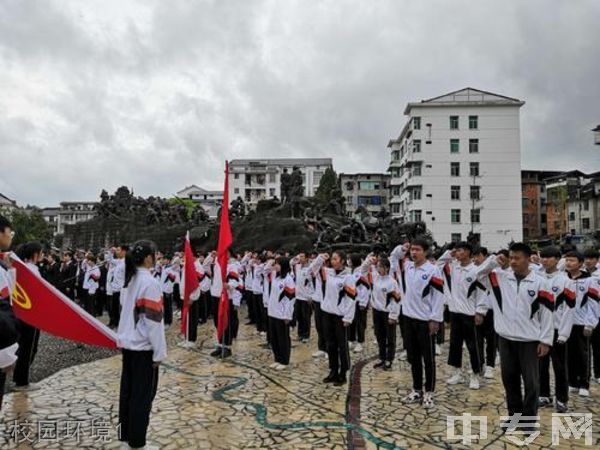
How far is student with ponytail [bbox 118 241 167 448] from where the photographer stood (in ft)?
14.3

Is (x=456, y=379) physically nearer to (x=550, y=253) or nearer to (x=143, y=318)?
(x=550, y=253)

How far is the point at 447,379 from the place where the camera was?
7387 millimetres

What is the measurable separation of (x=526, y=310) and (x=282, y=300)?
13.9 feet

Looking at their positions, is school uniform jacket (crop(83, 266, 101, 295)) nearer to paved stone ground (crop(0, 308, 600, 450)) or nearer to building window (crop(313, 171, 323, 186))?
paved stone ground (crop(0, 308, 600, 450))

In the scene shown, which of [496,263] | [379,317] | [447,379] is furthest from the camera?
[379,317]

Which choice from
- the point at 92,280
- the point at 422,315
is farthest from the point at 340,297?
the point at 92,280

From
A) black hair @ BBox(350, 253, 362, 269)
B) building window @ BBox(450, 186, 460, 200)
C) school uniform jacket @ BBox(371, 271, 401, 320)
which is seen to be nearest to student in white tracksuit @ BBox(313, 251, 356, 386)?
school uniform jacket @ BBox(371, 271, 401, 320)

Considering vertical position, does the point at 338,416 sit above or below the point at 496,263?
below

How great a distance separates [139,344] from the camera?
14.3 ft

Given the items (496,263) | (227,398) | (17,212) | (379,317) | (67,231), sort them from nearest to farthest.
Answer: (496,263) < (227,398) < (379,317) < (67,231) < (17,212)

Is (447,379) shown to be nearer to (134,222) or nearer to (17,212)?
(134,222)

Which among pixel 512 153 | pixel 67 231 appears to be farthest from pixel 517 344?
pixel 512 153

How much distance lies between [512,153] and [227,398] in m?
48.2

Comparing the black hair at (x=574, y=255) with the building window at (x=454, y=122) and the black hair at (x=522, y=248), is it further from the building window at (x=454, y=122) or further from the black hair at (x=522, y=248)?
the building window at (x=454, y=122)
